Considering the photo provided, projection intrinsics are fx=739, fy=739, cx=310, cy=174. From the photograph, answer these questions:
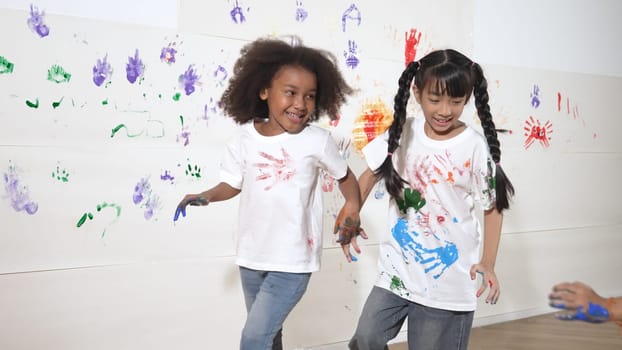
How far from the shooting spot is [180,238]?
2.46 metres

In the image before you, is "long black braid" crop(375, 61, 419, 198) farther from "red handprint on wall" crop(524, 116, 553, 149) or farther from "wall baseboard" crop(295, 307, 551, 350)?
"red handprint on wall" crop(524, 116, 553, 149)

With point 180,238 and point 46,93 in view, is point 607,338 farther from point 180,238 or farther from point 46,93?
point 46,93

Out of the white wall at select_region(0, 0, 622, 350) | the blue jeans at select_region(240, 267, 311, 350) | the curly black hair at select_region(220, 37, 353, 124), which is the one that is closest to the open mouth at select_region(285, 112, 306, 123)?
the curly black hair at select_region(220, 37, 353, 124)

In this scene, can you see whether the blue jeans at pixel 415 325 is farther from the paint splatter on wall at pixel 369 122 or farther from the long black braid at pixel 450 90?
the paint splatter on wall at pixel 369 122

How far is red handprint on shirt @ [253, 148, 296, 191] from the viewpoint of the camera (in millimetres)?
1884

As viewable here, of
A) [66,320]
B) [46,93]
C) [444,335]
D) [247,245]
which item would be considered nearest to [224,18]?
[46,93]

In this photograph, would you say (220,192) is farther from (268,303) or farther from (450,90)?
(450,90)

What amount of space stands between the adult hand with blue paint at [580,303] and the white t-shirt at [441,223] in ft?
2.00

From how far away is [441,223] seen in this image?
188 centimetres

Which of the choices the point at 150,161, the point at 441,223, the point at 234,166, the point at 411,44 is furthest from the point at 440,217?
the point at 411,44

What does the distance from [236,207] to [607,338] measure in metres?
1.67

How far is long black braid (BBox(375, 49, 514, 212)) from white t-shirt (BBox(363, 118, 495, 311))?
1.0 inches

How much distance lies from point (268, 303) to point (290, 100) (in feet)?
1.71

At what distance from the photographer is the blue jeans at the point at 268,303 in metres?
1.82
